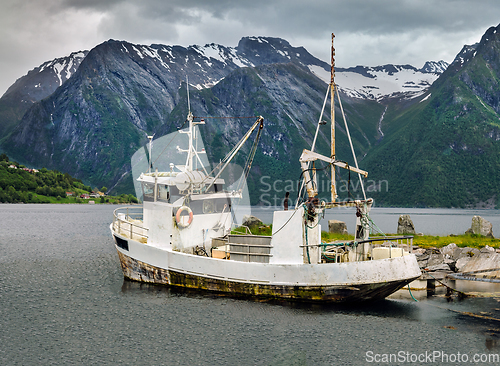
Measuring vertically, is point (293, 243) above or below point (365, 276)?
above

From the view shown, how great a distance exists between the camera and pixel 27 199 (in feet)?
568

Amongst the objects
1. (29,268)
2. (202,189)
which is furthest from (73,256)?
(202,189)

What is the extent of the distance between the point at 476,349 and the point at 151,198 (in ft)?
61.0

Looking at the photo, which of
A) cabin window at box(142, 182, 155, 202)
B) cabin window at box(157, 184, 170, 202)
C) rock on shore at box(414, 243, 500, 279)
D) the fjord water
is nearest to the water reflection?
the fjord water

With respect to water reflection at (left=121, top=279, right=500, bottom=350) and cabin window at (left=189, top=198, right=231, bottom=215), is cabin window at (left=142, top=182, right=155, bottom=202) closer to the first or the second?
cabin window at (left=189, top=198, right=231, bottom=215)

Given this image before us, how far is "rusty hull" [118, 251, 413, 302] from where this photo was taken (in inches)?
743

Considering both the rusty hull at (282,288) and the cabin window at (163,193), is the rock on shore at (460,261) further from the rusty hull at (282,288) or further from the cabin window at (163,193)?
the cabin window at (163,193)

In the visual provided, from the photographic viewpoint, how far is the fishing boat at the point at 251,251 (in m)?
18.9

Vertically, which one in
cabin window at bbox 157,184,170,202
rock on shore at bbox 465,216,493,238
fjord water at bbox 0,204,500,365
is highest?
cabin window at bbox 157,184,170,202

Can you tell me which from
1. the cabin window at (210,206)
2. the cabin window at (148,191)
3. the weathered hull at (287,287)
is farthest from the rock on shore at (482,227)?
the cabin window at (148,191)

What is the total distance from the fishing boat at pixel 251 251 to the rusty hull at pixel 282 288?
0.05 m

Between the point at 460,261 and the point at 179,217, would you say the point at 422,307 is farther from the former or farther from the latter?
the point at 179,217

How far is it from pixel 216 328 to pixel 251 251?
4546mm

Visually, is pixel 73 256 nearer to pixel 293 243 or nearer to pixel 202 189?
pixel 202 189
